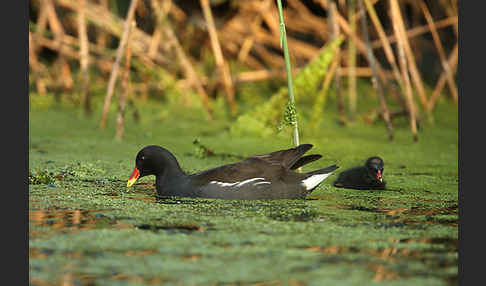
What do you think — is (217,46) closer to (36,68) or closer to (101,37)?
(101,37)

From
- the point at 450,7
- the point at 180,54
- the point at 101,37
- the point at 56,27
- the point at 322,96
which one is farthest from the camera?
the point at 101,37

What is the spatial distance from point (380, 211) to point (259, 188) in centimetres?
73

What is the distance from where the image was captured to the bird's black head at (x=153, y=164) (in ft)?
15.2

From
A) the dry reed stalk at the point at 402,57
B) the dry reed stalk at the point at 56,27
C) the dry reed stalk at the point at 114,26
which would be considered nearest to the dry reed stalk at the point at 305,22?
the dry reed stalk at the point at 114,26

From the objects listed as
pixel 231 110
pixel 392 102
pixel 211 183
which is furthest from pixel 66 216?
pixel 392 102

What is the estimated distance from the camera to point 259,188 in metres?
4.30

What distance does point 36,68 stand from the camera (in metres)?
8.20

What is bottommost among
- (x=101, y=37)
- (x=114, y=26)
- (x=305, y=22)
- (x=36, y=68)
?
(x=36, y=68)

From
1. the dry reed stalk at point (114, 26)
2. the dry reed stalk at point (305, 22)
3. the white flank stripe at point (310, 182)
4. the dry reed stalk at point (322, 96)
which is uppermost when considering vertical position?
the dry reed stalk at point (305, 22)

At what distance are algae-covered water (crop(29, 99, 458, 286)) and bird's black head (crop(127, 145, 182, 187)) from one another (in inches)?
4.6

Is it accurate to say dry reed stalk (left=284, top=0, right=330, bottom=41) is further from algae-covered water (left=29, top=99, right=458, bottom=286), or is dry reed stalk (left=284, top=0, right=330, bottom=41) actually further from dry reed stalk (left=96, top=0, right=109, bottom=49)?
algae-covered water (left=29, top=99, right=458, bottom=286)

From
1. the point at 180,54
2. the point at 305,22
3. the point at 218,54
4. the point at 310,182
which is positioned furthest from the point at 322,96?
the point at 305,22

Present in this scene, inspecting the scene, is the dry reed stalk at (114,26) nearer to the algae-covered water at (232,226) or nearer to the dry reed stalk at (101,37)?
the dry reed stalk at (101,37)

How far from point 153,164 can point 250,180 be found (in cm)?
73
